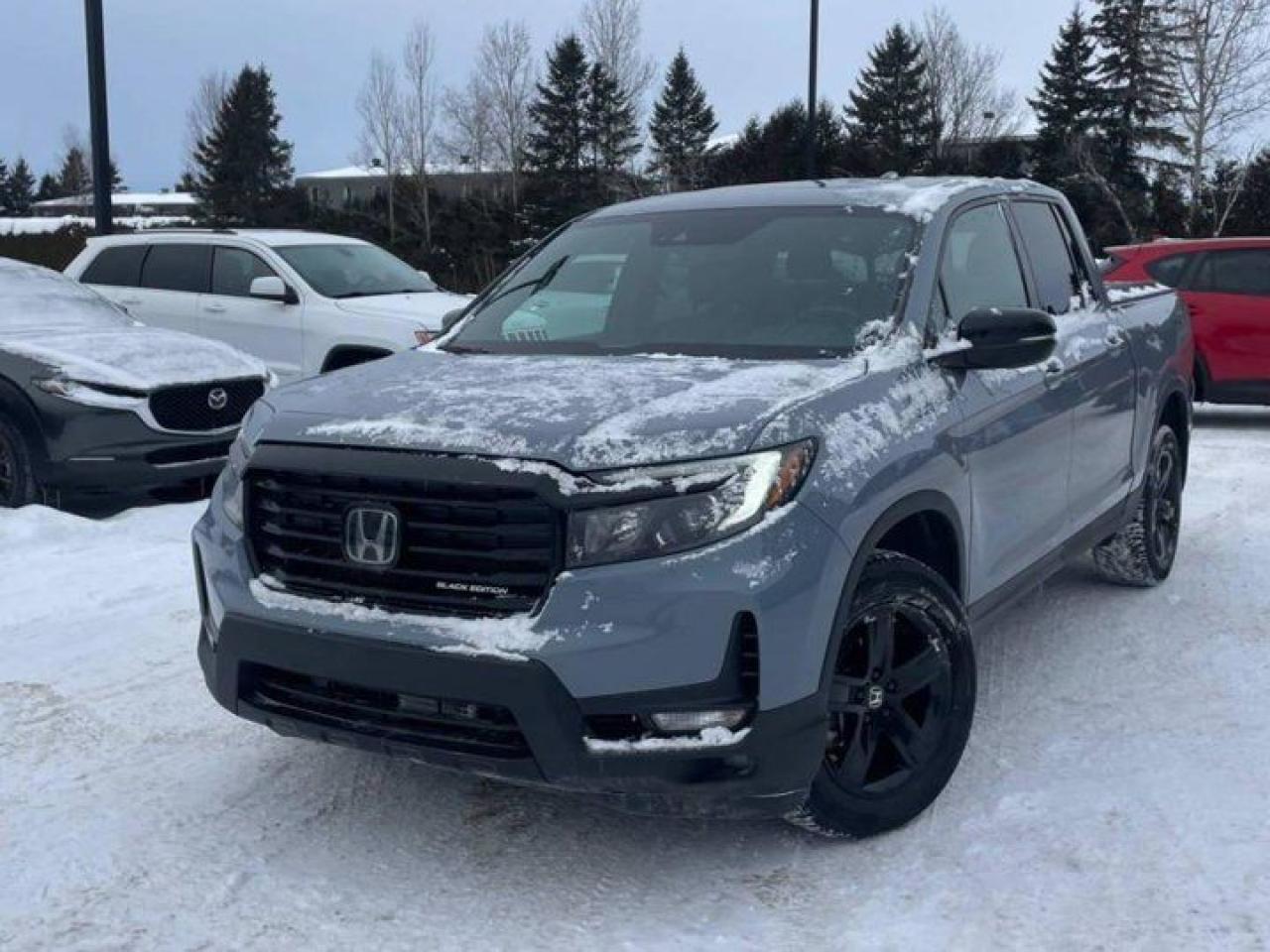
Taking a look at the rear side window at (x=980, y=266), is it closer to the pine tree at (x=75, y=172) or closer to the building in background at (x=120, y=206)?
the building in background at (x=120, y=206)

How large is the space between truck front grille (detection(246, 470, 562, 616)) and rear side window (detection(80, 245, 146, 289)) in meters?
9.48

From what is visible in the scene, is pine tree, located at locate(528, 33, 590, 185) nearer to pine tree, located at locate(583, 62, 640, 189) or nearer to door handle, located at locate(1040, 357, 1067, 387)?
pine tree, located at locate(583, 62, 640, 189)

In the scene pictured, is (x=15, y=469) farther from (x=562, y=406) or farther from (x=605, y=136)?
(x=605, y=136)

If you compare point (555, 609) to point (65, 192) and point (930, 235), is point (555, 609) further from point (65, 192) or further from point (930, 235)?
point (65, 192)

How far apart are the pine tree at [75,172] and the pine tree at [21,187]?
3900 mm

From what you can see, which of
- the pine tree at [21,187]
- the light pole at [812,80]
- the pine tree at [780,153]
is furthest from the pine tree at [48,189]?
the light pole at [812,80]

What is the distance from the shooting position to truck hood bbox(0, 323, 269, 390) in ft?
26.0

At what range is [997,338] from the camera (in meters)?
4.04

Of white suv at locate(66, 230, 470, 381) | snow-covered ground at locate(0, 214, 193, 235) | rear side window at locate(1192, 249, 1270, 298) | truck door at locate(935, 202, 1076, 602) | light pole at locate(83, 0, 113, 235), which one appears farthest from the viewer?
snow-covered ground at locate(0, 214, 193, 235)

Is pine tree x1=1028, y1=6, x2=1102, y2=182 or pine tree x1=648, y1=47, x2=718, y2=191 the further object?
pine tree x1=648, y1=47, x2=718, y2=191

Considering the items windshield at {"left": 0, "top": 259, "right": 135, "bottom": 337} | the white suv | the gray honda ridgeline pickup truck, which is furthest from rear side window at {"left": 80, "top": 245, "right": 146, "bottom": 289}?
the gray honda ridgeline pickup truck

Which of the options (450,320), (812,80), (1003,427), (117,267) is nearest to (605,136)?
(812,80)

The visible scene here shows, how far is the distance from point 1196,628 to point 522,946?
361 cm

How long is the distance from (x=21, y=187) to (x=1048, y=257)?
384 feet
